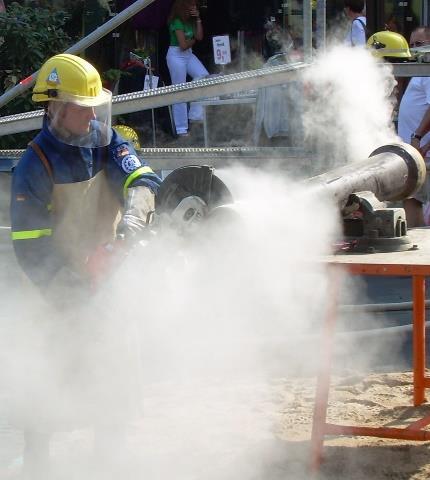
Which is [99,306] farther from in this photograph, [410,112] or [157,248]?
[410,112]

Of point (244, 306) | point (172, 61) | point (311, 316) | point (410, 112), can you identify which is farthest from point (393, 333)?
point (172, 61)

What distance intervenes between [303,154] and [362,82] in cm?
73

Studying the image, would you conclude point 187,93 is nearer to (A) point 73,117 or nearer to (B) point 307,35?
(B) point 307,35

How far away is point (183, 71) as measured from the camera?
10.4 metres

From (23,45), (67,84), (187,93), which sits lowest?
(67,84)

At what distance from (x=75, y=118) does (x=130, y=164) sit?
1.05ft

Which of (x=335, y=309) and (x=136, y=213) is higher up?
(x=136, y=213)

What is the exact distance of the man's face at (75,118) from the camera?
379cm

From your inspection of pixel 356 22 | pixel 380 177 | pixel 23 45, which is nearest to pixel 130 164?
pixel 380 177

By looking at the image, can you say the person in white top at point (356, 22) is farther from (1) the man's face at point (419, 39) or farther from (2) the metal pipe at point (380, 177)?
(2) the metal pipe at point (380, 177)

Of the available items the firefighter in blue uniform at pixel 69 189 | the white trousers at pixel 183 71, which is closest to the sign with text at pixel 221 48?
the white trousers at pixel 183 71

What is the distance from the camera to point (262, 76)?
6.29m

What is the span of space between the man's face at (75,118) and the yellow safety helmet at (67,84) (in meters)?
0.04

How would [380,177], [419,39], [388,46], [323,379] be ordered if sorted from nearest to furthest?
[323,379], [380,177], [388,46], [419,39]
